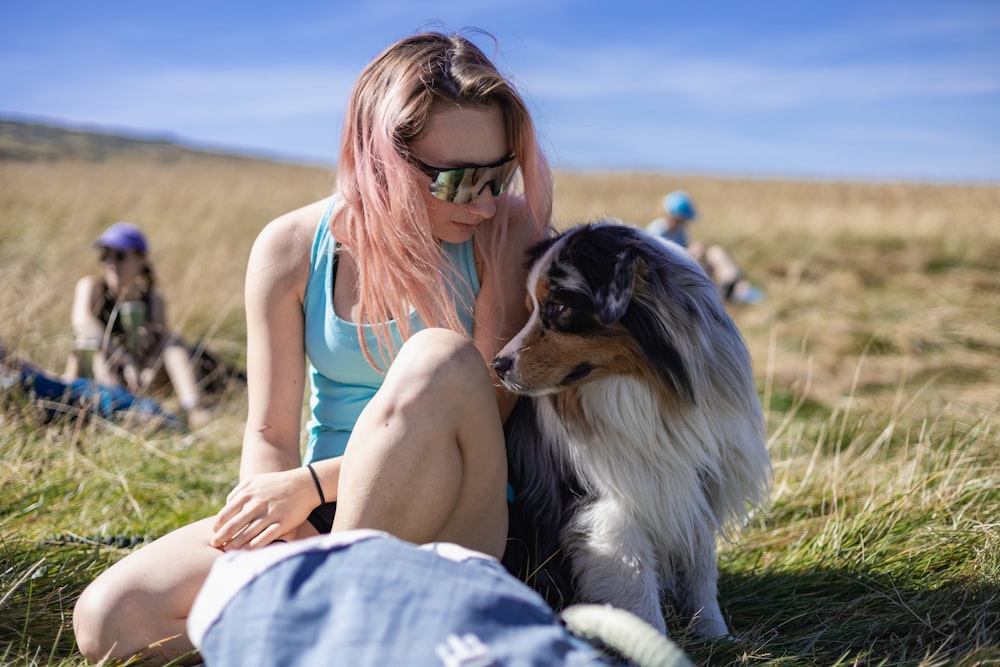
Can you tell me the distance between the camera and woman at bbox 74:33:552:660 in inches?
75.7

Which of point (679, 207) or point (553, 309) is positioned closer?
point (553, 309)

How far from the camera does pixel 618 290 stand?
221cm

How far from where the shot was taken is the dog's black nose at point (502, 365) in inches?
89.7

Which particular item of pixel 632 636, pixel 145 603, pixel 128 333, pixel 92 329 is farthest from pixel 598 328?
pixel 92 329

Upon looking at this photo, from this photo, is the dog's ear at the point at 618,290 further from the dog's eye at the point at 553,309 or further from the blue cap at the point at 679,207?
the blue cap at the point at 679,207

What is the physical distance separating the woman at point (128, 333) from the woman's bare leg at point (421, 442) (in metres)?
3.02

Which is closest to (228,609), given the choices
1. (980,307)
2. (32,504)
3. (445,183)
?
(445,183)

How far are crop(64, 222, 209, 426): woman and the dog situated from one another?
2.96 m

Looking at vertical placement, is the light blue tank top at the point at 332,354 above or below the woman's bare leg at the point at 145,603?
above

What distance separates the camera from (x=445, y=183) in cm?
225

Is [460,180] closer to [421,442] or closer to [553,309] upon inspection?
[553,309]

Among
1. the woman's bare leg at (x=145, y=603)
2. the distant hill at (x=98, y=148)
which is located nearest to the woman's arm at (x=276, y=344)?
the woman's bare leg at (x=145, y=603)

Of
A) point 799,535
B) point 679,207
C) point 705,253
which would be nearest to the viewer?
point 799,535

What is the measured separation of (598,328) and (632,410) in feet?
0.86
